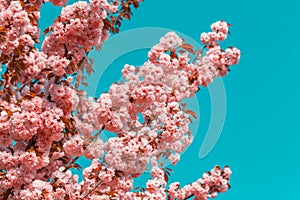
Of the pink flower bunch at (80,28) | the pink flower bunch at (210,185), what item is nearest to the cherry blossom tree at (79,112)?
the pink flower bunch at (80,28)

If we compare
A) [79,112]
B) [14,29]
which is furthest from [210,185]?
[14,29]

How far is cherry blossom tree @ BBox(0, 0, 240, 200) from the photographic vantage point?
176 inches

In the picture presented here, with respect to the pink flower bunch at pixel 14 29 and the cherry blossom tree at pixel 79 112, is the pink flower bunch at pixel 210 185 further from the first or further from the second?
the pink flower bunch at pixel 14 29

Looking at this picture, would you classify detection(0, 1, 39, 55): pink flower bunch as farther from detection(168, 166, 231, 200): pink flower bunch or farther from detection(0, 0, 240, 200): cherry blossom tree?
detection(168, 166, 231, 200): pink flower bunch

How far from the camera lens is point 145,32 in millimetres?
5527

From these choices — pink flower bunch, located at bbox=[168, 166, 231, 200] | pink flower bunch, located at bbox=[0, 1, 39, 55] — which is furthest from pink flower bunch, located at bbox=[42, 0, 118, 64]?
pink flower bunch, located at bbox=[168, 166, 231, 200]

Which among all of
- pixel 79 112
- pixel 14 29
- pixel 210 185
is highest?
pixel 210 185

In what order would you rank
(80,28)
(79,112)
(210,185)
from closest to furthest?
(80,28)
(79,112)
(210,185)

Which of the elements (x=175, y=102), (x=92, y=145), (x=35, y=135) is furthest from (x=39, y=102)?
(x=175, y=102)

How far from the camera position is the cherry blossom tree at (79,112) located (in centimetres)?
447

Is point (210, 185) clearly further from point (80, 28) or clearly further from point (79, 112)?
point (80, 28)

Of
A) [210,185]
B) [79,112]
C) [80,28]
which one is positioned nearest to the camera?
[80,28]

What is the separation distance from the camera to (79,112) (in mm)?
4980

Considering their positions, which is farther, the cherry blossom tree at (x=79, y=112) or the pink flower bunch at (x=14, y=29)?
the pink flower bunch at (x=14, y=29)
